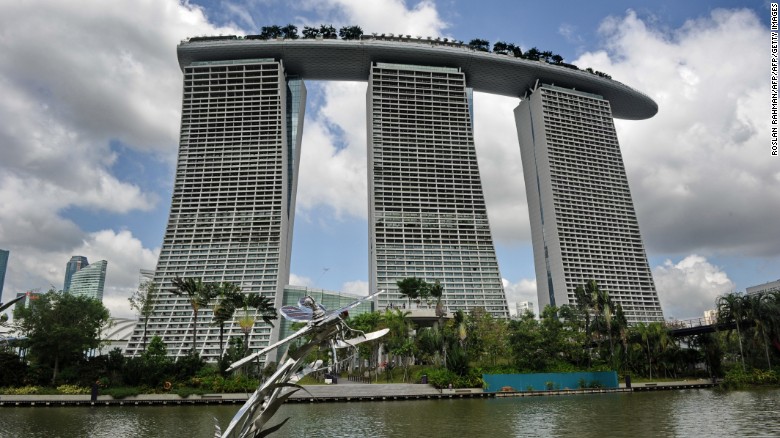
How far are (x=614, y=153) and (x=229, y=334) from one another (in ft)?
252

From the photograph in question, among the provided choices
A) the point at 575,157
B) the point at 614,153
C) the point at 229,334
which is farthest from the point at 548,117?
the point at 229,334

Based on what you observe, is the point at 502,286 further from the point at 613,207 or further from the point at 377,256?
the point at 613,207

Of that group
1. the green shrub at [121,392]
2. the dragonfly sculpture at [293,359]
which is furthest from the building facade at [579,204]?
the dragonfly sculpture at [293,359]

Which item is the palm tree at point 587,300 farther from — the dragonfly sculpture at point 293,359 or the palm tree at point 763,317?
the dragonfly sculpture at point 293,359

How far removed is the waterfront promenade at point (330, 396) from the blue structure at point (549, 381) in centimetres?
70

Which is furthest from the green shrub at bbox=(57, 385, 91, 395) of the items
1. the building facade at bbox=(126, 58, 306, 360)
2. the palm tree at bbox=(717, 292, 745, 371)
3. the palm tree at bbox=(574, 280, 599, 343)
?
the palm tree at bbox=(717, 292, 745, 371)

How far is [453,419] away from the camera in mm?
31000

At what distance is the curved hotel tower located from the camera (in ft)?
285

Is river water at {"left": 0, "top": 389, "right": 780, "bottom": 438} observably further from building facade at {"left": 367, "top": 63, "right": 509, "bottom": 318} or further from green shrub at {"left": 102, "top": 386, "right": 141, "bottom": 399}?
building facade at {"left": 367, "top": 63, "right": 509, "bottom": 318}

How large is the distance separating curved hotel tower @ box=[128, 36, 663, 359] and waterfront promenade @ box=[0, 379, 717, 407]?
109ft

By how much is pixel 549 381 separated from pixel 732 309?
18557 millimetres

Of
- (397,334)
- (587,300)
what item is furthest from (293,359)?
(587,300)

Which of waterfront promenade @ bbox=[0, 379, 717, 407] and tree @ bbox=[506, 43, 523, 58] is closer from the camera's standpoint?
waterfront promenade @ bbox=[0, 379, 717, 407]

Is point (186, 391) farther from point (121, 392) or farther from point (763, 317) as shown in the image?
point (763, 317)
